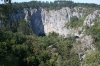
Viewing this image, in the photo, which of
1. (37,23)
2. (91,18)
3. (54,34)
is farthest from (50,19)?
(91,18)

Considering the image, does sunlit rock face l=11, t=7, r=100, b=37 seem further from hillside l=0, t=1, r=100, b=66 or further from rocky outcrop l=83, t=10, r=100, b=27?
rocky outcrop l=83, t=10, r=100, b=27

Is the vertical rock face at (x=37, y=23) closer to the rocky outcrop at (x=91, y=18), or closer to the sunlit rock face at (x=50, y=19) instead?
the sunlit rock face at (x=50, y=19)

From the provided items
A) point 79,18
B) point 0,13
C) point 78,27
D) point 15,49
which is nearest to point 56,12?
point 79,18

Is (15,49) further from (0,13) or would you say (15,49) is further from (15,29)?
(15,29)

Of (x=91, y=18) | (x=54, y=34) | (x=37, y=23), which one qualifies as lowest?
(x=54, y=34)

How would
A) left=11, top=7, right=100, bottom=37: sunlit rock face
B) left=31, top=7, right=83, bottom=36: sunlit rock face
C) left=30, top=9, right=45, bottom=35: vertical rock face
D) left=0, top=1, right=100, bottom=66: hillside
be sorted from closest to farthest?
1. left=0, top=1, right=100, bottom=66: hillside
2. left=11, top=7, right=100, bottom=37: sunlit rock face
3. left=31, top=7, right=83, bottom=36: sunlit rock face
4. left=30, top=9, right=45, bottom=35: vertical rock face

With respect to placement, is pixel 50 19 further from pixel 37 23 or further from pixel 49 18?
pixel 37 23

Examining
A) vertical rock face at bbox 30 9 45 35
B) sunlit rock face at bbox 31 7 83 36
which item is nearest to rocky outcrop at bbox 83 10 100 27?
sunlit rock face at bbox 31 7 83 36

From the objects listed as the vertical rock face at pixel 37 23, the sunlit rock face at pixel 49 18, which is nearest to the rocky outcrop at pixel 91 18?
the sunlit rock face at pixel 49 18
